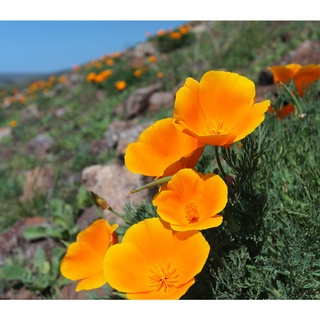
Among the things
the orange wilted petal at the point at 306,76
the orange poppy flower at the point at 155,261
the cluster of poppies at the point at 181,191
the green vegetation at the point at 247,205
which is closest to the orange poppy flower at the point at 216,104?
the cluster of poppies at the point at 181,191

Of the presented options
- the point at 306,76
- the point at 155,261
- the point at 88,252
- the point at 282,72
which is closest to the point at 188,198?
the point at 155,261

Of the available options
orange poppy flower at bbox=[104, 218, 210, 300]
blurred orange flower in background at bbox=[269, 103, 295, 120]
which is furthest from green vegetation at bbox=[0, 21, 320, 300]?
orange poppy flower at bbox=[104, 218, 210, 300]

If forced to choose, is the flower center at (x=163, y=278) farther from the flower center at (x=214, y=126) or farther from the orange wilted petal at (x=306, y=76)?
the orange wilted petal at (x=306, y=76)

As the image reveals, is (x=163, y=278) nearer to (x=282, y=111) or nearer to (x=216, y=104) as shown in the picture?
(x=216, y=104)

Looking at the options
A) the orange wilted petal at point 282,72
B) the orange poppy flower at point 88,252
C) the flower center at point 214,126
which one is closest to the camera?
the flower center at point 214,126

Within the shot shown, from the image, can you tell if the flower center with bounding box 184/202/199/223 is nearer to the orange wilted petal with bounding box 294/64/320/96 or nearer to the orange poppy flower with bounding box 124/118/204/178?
the orange poppy flower with bounding box 124/118/204/178
